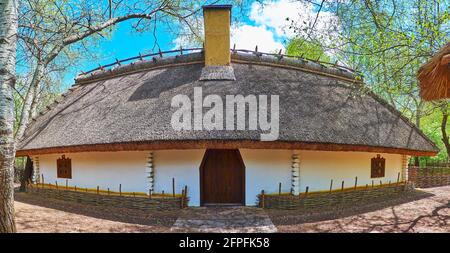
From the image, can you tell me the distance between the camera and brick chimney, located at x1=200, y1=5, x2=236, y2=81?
9633 mm

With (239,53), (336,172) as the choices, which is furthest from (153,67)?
(336,172)

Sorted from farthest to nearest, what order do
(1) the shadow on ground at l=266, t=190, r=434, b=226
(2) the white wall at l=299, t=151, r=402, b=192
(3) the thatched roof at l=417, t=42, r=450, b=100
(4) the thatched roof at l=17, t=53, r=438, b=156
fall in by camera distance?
(2) the white wall at l=299, t=151, r=402, b=192, (4) the thatched roof at l=17, t=53, r=438, b=156, (1) the shadow on ground at l=266, t=190, r=434, b=226, (3) the thatched roof at l=417, t=42, r=450, b=100

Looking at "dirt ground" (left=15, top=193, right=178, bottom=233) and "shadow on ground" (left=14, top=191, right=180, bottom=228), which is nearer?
"dirt ground" (left=15, top=193, right=178, bottom=233)

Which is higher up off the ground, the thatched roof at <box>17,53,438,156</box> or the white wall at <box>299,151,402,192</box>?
the thatched roof at <box>17,53,438,156</box>

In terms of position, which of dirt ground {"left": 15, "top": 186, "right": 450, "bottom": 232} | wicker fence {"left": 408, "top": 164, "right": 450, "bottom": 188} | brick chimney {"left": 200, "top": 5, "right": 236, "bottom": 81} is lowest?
wicker fence {"left": 408, "top": 164, "right": 450, "bottom": 188}

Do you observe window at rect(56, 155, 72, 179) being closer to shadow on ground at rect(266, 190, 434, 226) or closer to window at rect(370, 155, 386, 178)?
shadow on ground at rect(266, 190, 434, 226)

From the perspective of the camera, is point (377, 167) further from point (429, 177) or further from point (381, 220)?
point (429, 177)

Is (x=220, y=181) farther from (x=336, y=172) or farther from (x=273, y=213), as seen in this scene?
(x=336, y=172)

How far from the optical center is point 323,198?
7797 millimetres

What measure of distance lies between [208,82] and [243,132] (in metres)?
2.75

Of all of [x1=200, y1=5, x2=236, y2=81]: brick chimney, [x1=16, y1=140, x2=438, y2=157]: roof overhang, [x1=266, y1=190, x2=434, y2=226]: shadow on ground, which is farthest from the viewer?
[x1=200, y1=5, x2=236, y2=81]: brick chimney

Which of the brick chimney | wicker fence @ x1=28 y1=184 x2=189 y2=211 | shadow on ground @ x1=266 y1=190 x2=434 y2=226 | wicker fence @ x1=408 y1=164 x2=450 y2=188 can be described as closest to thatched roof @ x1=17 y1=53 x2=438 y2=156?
the brick chimney

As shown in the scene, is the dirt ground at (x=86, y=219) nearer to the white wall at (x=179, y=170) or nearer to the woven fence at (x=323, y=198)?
the white wall at (x=179, y=170)

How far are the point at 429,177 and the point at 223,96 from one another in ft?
41.3
